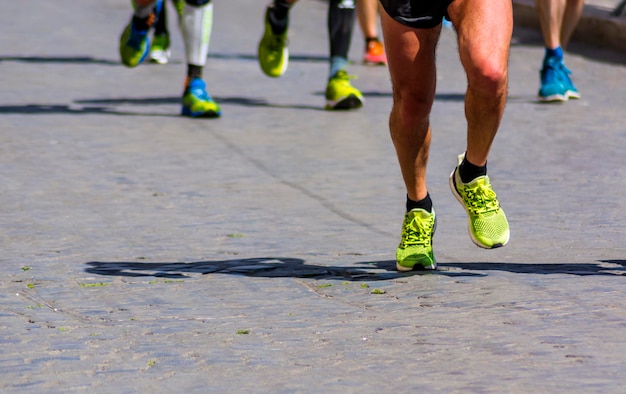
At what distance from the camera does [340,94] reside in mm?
9531

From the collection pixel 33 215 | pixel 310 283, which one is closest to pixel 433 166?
pixel 33 215

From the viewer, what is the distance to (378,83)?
36.2ft

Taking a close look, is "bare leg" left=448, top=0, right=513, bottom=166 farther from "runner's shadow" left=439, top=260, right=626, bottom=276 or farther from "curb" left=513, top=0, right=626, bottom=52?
"curb" left=513, top=0, right=626, bottom=52

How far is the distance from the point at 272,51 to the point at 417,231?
15.0 feet

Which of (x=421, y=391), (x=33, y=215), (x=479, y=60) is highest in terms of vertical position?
(x=479, y=60)

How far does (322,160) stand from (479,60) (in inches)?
119

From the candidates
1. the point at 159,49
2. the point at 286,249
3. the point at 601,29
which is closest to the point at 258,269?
the point at 286,249

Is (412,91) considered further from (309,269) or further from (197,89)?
(197,89)

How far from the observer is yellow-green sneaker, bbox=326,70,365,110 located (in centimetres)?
955

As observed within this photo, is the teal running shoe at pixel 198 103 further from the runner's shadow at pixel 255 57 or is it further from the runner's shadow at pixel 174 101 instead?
the runner's shadow at pixel 255 57

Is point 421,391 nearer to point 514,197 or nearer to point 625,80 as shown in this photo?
point 514,197

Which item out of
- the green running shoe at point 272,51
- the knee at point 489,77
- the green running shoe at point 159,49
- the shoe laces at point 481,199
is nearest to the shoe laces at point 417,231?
the shoe laces at point 481,199

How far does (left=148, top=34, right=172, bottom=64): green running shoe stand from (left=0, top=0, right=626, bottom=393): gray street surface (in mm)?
1018

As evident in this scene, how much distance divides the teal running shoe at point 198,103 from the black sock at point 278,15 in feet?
2.07
